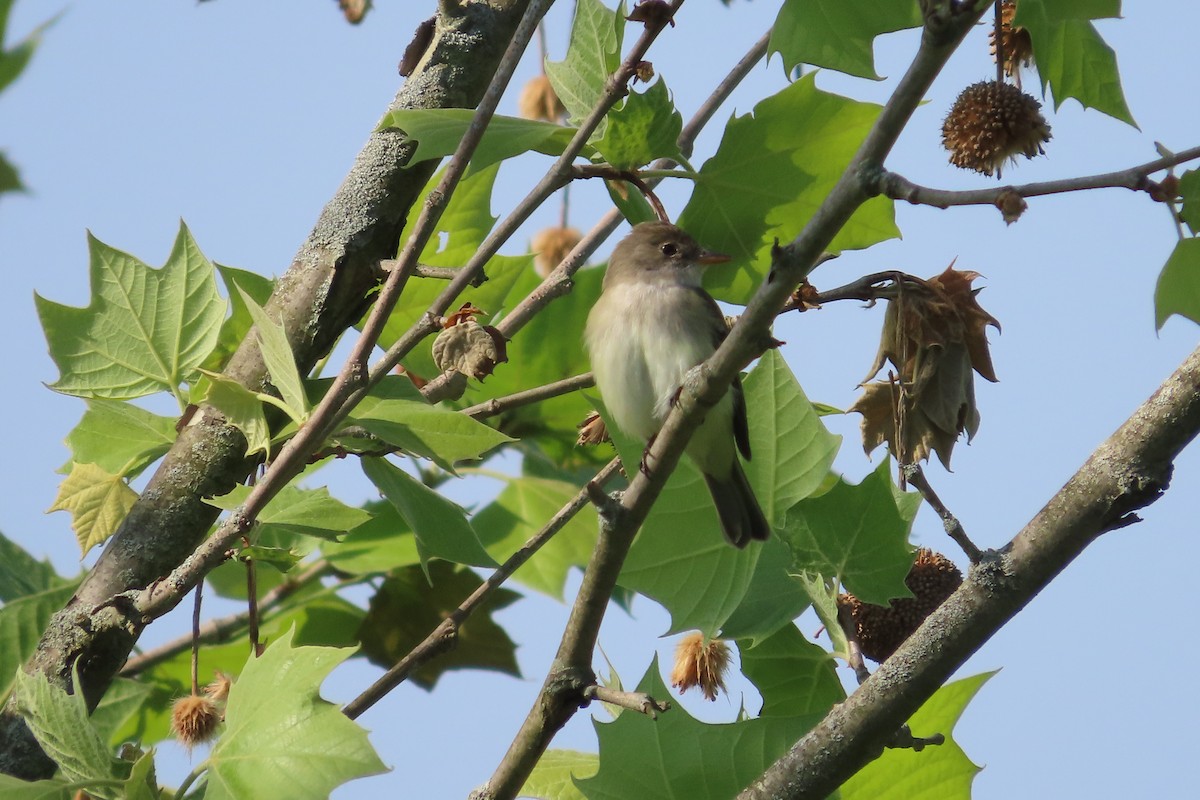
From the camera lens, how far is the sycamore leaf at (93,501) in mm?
2928

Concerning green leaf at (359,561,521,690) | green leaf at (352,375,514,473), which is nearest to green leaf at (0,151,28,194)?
green leaf at (352,375,514,473)

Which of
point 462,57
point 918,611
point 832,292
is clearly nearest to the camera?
point 832,292

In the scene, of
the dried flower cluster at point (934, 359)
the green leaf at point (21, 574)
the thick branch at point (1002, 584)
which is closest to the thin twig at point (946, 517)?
the thick branch at point (1002, 584)

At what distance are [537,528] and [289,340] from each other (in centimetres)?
121

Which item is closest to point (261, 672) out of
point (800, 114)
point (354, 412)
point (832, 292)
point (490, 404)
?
point (354, 412)

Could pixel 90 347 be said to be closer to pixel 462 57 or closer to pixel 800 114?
pixel 462 57

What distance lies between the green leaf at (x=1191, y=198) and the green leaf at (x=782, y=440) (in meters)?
0.80

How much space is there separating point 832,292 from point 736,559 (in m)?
0.67

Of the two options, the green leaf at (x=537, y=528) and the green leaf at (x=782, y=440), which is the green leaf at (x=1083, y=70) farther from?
the green leaf at (x=537, y=528)

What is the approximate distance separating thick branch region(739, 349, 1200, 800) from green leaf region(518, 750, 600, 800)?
2.41 feet

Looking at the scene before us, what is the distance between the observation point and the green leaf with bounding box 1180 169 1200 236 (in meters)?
2.06

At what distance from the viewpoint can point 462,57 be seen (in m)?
3.16

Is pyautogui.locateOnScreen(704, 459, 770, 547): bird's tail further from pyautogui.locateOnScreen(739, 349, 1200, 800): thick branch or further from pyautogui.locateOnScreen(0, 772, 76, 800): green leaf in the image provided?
pyautogui.locateOnScreen(0, 772, 76, 800): green leaf

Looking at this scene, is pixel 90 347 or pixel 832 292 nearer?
pixel 832 292
